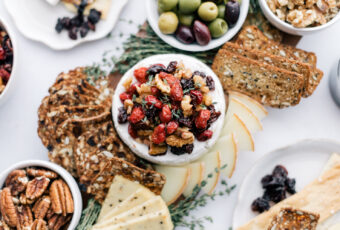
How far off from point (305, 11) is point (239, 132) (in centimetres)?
64

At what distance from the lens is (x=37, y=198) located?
198 cm

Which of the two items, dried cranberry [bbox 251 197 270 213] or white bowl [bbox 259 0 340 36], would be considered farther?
dried cranberry [bbox 251 197 270 213]

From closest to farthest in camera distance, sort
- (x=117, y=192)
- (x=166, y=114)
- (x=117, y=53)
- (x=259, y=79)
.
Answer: (x=166, y=114) → (x=117, y=192) → (x=259, y=79) → (x=117, y=53)

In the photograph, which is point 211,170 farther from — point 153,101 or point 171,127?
point 153,101

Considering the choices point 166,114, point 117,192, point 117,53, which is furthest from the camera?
point 117,53

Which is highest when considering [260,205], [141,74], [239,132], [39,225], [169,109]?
[141,74]

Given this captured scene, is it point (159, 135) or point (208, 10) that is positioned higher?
point (208, 10)

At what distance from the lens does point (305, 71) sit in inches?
81.0

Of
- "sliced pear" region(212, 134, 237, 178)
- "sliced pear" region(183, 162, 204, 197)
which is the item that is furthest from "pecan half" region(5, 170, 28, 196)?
"sliced pear" region(212, 134, 237, 178)

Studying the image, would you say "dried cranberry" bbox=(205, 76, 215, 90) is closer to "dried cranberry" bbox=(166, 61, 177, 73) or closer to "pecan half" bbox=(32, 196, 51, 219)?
"dried cranberry" bbox=(166, 61, 177, 73)

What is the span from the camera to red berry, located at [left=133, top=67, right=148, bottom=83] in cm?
196

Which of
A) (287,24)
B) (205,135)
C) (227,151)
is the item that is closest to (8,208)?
(205,135)

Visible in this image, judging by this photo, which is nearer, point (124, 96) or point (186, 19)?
point (124, 96)

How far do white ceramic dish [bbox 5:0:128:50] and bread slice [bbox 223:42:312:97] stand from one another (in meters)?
0.63
